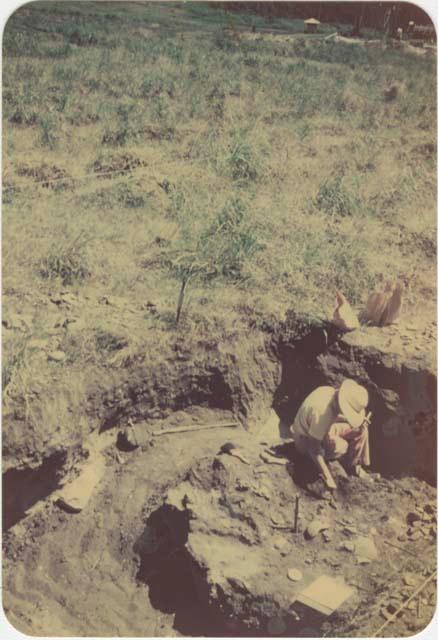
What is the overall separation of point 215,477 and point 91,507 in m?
0.74

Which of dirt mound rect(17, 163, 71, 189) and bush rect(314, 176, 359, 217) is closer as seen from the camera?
dirt mound rect(17, 163, 71, 189)

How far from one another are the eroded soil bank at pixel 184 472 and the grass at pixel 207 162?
1.06 ft

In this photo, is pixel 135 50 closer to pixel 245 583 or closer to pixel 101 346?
pixel 101 346

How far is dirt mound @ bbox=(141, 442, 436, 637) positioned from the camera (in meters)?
3.29

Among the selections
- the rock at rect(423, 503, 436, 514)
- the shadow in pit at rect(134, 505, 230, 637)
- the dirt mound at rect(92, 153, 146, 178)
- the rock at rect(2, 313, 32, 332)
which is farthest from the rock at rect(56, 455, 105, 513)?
the dirt mound at rect(92, 153, 146, 178)

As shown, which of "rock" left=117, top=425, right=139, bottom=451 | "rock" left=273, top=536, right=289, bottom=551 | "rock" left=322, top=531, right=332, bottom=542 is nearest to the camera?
"rock" left=273, top=536, right=289, bottom=551

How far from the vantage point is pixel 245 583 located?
3295 millimetres

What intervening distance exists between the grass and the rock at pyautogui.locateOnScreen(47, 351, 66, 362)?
0.37 ft

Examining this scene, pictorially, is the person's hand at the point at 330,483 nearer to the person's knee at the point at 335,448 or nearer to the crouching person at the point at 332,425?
the crouching person at the point at 332,425

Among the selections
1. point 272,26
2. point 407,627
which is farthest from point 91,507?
point 272,26

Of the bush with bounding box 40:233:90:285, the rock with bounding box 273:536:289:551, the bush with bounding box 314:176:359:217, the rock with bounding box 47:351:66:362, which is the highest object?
the bush with bounding box 314:176:359:217

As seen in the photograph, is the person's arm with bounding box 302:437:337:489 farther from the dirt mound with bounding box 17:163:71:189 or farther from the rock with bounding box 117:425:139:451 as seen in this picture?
the dirt mound with bounding box 17:163:71:189

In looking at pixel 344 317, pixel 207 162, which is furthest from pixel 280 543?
pixel 207 162

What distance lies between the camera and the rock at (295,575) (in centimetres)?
339
